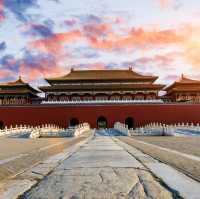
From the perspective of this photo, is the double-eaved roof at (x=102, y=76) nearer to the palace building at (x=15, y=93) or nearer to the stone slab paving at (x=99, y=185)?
the palace building at (x=15, y=93)

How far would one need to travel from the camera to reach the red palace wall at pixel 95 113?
41.4 meters

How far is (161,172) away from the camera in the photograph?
5180 mm

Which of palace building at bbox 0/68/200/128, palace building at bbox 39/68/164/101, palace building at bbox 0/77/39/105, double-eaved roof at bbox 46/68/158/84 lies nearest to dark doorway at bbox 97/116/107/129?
palace building at bbox 0/68/200/128

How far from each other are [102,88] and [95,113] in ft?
16.8

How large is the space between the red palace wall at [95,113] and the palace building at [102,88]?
4.13 m

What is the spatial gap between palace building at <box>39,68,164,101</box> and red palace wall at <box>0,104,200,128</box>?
4.13 metres

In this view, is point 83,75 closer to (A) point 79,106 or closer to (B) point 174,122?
(A) point 79,106

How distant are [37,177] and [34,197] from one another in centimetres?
143

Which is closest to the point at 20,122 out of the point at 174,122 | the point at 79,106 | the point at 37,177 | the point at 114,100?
the point at 79,106

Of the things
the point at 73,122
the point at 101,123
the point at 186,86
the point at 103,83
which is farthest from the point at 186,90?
the point at 73,122

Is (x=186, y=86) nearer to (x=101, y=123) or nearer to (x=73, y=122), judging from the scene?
(x=101, y=123)

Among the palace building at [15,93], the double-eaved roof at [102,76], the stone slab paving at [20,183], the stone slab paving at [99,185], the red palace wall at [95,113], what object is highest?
the double-eaved roof at [102,76]

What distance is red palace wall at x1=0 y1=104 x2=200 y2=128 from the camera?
136ft

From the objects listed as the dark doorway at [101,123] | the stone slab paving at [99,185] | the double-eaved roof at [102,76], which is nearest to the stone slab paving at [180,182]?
the stone slab paving at [99,185]
